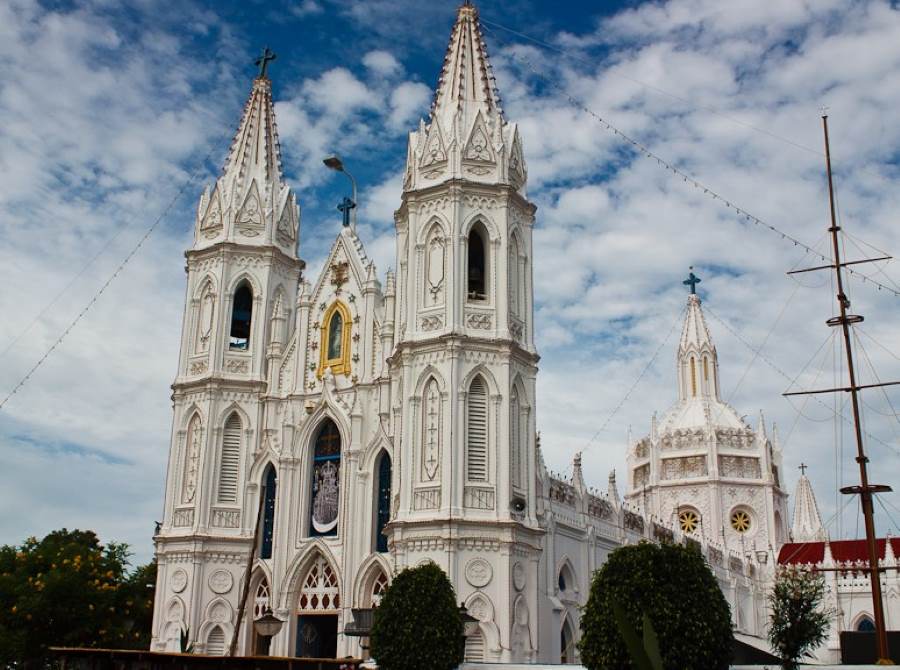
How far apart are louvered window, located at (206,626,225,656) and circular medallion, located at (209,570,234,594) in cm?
128

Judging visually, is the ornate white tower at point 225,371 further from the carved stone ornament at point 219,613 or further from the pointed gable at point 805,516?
the pointed gable at point 805,516

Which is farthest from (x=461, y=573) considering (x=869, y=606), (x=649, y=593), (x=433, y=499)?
(x=869, y=606)

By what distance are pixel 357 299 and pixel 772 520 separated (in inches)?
1568

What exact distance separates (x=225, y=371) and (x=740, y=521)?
136 ft

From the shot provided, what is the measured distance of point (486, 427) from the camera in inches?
1201

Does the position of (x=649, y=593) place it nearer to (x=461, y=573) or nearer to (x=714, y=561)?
(x=461, y=573)

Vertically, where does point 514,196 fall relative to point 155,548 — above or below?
above

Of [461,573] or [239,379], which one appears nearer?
[461,573]

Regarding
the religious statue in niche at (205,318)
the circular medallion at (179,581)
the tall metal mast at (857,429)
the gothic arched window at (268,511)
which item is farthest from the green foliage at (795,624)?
the religious statue in niche at (205,318)

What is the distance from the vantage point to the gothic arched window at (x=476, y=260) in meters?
33.1

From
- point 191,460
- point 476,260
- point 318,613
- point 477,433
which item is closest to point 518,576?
point 477,433

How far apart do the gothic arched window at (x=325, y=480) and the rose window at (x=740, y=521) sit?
129ft

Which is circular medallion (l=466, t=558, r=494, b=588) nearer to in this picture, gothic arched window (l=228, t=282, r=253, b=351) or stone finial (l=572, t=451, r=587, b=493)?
stone finial (l=572, t=451, r=587, b=493)

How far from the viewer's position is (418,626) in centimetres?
2264
